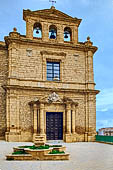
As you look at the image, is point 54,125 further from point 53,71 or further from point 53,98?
point 53,71

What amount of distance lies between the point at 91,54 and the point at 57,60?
148 inches

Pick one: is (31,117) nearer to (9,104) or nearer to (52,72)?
(9,104)

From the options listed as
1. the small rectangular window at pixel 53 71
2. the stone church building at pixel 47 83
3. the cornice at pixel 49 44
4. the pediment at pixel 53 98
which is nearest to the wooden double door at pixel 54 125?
the stone church building at pixel 47 83

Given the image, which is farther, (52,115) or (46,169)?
(52,115)

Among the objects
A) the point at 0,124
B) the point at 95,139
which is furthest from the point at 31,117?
the point at 95,139

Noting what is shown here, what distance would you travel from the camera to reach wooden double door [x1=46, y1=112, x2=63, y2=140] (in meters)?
20.5

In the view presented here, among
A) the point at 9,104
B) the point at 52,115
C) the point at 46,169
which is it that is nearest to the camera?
the point at 46,169

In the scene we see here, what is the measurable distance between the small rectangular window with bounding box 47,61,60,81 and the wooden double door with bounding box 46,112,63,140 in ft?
11.6

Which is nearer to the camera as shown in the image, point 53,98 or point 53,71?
point 53,98

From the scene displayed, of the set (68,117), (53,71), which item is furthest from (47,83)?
(68,117)

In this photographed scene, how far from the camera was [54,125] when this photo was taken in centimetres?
2077

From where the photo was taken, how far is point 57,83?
2134 cm

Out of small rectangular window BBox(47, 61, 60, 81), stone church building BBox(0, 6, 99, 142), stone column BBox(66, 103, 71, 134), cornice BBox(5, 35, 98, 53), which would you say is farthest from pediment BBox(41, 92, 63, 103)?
cornice BBox(5, 35, 98, 53)

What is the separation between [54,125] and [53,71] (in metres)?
5.27
